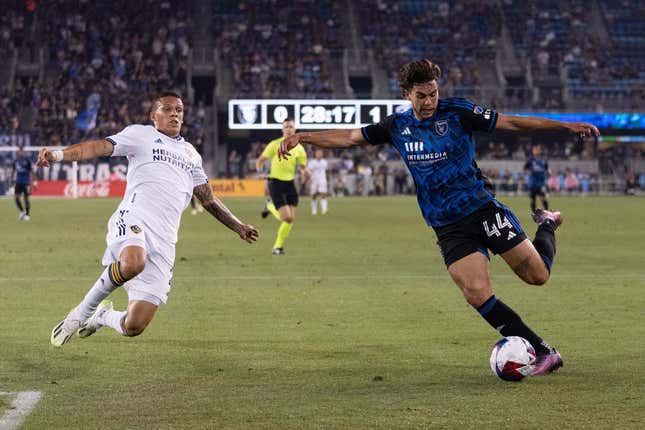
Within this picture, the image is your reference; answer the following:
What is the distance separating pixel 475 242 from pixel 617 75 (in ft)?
189

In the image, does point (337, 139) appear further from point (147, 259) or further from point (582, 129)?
point (582, 129)

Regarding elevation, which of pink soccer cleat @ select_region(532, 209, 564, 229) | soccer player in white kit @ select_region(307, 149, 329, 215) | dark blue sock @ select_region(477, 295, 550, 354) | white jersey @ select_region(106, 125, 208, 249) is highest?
white jersey @ select_region(106, 125, 208, 249)

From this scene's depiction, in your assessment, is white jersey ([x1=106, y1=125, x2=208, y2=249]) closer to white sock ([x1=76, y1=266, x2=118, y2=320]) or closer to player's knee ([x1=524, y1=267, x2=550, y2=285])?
white sock ([x1=76, y1=266, x2=118, y2=320])

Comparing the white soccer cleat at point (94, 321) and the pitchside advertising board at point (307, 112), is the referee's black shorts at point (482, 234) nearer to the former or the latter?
the white soccer cleat at point (94, 321)

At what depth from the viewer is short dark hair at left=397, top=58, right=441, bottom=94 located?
7.59 meters

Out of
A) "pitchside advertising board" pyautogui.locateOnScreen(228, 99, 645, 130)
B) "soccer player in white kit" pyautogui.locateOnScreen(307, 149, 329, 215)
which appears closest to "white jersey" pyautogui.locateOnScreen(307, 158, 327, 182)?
"soccer player in white kit" pyautogui.locateOnScreen(307, 149, 329, 215)

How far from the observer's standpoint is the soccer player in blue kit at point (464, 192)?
769 cm

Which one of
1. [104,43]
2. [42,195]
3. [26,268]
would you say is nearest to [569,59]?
[104,43]

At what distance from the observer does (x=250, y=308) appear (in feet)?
38.8

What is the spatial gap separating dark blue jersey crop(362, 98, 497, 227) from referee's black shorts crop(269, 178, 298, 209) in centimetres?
1272

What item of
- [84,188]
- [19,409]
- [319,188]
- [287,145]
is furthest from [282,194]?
[84,188]

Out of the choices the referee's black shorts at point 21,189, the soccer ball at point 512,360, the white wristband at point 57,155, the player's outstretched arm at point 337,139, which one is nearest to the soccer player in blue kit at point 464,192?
the player's outstretched arm at point 337,139

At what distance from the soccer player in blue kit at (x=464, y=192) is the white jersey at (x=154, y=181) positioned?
0.99 meters

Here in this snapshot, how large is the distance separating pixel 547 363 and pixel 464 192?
4.27 feet
